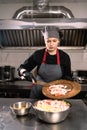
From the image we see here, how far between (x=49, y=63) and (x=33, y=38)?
1.12 m

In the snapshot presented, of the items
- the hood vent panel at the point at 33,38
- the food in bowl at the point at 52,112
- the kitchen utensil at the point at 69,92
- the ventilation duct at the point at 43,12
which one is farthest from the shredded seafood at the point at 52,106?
the ventilation duct at the point at 43,12

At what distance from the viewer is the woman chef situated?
2.25 meters

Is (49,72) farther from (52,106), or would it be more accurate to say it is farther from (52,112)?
(52,112)

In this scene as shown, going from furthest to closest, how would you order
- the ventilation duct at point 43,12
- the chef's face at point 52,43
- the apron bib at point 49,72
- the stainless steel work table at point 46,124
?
the ventilation duct at point 43,12 → the apron bib at point 49,72 → the chef's face at point 52,43 → the stainless steel work table at point 46,124

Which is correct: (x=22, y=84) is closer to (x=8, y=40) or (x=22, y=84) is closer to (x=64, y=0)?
(x=8, y=40)

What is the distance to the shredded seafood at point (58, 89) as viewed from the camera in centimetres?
188

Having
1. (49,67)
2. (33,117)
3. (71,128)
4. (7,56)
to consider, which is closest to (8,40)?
(7,56)

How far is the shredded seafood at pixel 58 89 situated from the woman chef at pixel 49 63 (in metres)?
0.27

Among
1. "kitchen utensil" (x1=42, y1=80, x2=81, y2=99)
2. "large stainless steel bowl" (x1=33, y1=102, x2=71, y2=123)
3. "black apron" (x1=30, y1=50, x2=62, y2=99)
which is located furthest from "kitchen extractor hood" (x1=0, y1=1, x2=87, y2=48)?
"large stainless steel bowl" (x1=33, y1=102, x2=71, y2=123)

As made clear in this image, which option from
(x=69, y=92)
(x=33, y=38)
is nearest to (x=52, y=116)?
(x=69, y=92)

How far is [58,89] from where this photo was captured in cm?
193

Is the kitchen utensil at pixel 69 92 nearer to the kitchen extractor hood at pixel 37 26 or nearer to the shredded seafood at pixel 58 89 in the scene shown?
the shredded seafood at pixel 58 89

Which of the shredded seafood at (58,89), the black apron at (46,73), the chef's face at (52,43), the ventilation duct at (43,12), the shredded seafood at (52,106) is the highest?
the ventilation duct at (43,12)

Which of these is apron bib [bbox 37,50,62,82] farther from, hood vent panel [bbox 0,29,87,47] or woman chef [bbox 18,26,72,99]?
hood vent panel [bbox 0,29,87,47]
